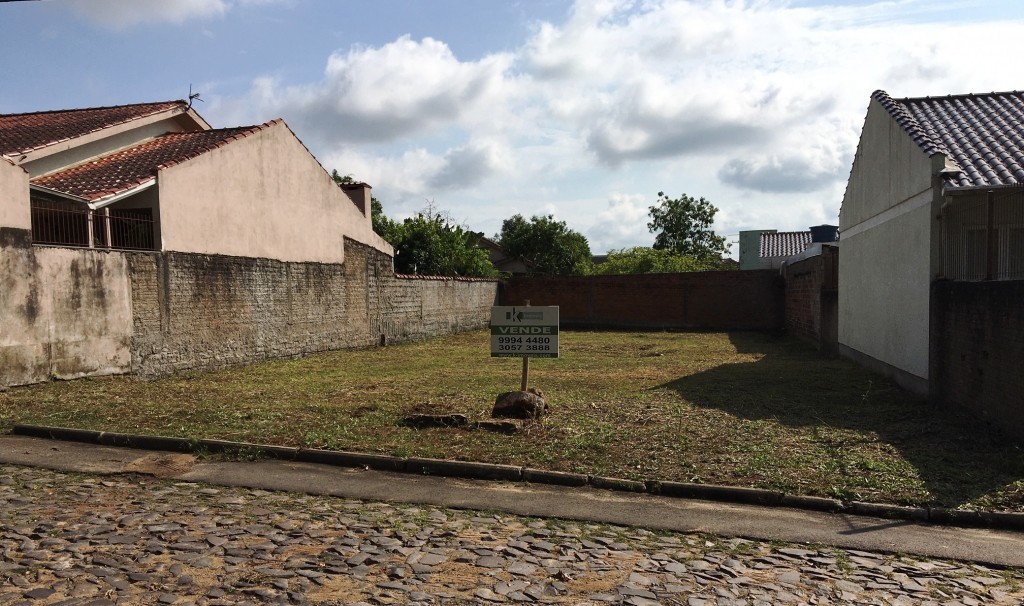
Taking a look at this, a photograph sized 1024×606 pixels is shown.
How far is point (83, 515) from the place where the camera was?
5426 mm

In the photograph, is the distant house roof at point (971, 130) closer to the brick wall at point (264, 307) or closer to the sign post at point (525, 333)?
the sign post at point (525, 333)

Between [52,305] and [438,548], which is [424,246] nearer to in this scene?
[52,305]

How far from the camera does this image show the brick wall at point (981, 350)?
7.71 metres

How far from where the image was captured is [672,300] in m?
29.8

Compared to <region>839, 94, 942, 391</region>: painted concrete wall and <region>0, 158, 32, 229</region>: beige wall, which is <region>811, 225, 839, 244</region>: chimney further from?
<region>0, 158, 32, 229</region>: beige wall

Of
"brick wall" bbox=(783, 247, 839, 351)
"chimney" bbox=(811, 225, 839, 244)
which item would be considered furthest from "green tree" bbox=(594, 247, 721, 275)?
"brick wall" bbox=(783, 247, 839, 351)

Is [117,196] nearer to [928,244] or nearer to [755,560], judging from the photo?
[755,560]

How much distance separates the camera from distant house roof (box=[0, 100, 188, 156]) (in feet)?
51.3

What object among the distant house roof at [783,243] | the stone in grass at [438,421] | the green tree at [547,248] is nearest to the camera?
the stone in grass at [438,421]

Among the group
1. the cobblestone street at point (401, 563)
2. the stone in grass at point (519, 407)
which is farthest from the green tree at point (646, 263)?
the cobblestone street at point (401, 563)

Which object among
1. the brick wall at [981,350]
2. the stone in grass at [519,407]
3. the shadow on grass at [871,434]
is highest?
the brick wall at [981,350]

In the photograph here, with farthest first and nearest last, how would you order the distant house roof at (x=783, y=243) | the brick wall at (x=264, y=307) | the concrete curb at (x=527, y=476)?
the distant house roof at (x=783, y=243) < the brick wall at (x=264, y=307) < the concrete curb at (x=527, y=476)

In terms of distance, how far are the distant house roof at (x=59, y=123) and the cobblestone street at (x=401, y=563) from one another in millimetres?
12251

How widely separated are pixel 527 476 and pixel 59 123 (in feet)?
57.4
